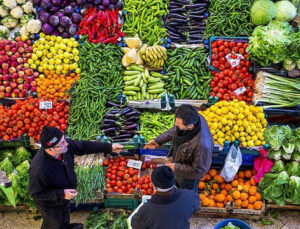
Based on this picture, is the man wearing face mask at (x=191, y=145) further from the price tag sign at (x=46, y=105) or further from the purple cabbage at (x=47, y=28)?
the purple cabbage at (x=47, y=28)

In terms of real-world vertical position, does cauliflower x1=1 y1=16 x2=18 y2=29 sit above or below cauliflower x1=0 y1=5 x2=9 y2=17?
below

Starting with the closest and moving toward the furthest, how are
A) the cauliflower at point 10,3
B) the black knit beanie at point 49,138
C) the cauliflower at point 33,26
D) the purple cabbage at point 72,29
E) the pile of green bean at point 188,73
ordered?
the black knit beanie at point 49,138, the pile of green bean at point 188,73, the cauliflower at point 33,26, the purple cabbage at point 72,29, the cauliflower at point 10,3

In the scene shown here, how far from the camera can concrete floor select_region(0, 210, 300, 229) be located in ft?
15.1

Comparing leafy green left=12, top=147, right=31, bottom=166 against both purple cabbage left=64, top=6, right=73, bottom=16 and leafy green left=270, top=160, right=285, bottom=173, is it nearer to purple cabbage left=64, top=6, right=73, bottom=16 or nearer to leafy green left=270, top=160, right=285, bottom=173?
purple cabbage left=64, top=6, right=73, bottom=16

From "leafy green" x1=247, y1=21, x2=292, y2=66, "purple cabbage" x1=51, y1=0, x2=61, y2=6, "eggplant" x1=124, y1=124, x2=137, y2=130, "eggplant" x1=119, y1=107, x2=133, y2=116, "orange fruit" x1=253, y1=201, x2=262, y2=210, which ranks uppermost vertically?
"purple cabbage" x1=51, y1=0, x2=61, y2=6

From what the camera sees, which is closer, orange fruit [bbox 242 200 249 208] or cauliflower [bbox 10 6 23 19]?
orange fruit [bbox 242 200 249 208]

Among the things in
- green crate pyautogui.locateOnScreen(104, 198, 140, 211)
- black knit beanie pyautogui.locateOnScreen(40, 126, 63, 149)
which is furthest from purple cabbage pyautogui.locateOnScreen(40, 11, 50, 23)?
Result: green crate pyautogui.locateOnScreen(104, 198, 140, 211)

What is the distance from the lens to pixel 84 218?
4.78 meters

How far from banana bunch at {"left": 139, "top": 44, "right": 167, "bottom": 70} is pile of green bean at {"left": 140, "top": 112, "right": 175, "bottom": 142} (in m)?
0.88

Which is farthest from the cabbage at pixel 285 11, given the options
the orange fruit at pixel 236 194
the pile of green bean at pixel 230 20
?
the orange fruit at pixel 236 194

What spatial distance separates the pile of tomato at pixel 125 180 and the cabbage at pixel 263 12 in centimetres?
331

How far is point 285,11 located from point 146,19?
8.00ft

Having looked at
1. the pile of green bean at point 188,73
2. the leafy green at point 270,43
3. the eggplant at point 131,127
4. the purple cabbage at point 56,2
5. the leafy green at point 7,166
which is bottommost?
the leafy green at point 7,166

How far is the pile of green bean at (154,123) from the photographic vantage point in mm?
4879
